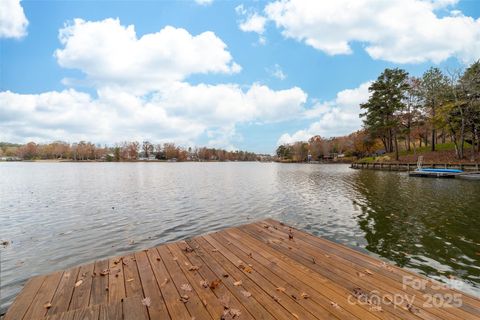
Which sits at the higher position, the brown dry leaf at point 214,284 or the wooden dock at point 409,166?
the wooden dock at point 409,166

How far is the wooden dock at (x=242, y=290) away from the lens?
3.25m

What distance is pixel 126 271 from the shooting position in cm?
465

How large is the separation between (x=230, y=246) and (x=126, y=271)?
7.68 feet

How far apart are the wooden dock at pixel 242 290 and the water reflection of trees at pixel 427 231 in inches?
124

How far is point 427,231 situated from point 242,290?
29.3 ft

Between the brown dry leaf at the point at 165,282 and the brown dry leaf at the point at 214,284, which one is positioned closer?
the brown dry leaf at the point at 214,284

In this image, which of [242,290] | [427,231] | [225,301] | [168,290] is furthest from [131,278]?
[427,231]

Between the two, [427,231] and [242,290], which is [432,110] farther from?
[242,290]

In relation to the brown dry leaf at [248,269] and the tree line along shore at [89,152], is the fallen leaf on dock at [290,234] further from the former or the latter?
the tree line along shore at [89,152]

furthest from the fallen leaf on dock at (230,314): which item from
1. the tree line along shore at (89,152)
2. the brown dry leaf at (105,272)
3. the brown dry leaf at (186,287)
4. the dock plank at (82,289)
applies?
the tree line along shore at (89,152)

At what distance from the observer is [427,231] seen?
9.16m

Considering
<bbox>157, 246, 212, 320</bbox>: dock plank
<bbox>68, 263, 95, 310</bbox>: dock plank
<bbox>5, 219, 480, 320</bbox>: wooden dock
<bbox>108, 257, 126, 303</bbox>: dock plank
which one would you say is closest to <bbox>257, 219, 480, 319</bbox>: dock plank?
<bbox>5, 219, 480, 320</bbox>: wooden dock

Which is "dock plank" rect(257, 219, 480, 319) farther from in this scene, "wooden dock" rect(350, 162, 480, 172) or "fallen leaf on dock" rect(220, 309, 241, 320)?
"wooden dock" rect(350, 162, 480, 172)

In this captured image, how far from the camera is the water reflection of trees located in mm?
6602
